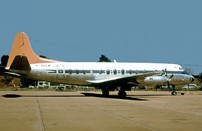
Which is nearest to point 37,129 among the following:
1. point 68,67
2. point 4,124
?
point 4,124

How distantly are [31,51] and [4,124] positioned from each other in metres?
20.6

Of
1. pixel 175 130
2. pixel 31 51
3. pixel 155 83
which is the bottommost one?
pixel 175 130

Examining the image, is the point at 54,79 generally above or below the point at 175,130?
above

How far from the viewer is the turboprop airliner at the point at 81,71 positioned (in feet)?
100.0

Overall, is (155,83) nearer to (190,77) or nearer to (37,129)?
(190,77)

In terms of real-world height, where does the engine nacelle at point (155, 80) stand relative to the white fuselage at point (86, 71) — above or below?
below

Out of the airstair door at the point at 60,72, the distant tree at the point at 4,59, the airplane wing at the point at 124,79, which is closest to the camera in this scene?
the airplane wing at the point at 124,79

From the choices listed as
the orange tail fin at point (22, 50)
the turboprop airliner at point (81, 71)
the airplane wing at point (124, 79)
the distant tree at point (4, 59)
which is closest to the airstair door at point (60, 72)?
the turboprop airliner at point (81, 71)

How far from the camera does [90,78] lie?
108ft

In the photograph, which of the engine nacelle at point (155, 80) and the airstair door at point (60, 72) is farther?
the engine nacelle at point (155, 80)

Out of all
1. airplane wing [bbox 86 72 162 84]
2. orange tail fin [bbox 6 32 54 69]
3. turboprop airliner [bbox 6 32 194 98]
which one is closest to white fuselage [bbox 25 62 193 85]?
turboprop airliner [bbox 6 32 194 98]

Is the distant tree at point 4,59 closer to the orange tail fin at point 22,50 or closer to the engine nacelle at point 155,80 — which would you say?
the orange tail fin at point 22,50

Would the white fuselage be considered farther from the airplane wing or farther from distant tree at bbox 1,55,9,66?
distant tree at bbox 1,55,9,66

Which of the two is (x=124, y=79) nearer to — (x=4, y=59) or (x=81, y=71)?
(x=81, y=71)
